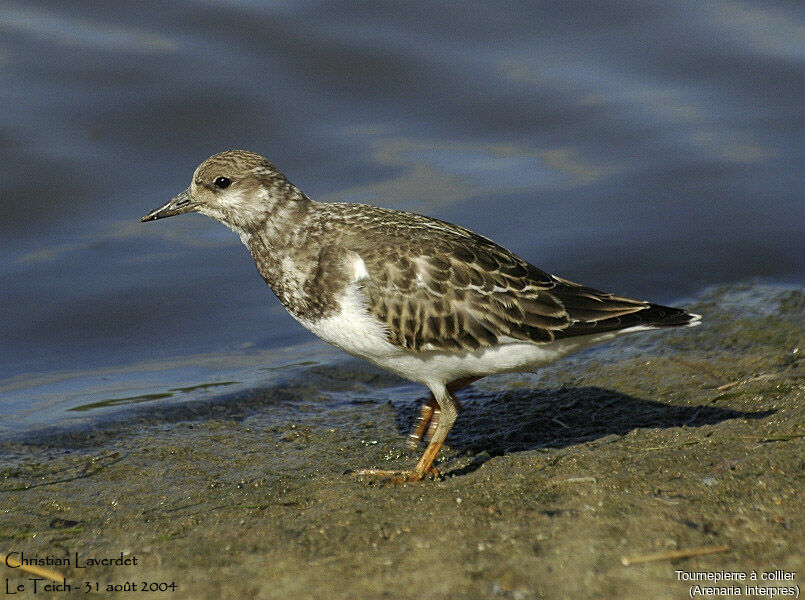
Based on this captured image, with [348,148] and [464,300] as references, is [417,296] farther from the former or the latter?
[348,148]

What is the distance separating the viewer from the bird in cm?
509

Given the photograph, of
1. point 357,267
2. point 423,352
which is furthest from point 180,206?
point 423,352

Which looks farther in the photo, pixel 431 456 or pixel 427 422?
pixel 427 422

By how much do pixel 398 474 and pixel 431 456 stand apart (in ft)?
0.76

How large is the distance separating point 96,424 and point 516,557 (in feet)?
12.4

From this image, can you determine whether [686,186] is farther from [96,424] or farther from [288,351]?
[96,424]

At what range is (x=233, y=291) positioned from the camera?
27.6 feet

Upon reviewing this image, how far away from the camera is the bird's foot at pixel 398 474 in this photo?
5.07 meters

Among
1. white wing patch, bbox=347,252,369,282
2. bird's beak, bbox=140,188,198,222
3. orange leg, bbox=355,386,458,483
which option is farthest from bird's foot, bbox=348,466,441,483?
bird's beak, bbox=140,188,198,222

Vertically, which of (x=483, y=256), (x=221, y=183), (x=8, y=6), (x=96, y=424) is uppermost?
(x=8, y=6)

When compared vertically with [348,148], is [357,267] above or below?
below

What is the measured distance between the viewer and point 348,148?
32.2ft

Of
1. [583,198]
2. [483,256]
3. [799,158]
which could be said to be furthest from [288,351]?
[799,158]

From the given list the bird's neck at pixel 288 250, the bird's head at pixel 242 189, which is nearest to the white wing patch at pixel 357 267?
the bird's neck at pixel 288 250
